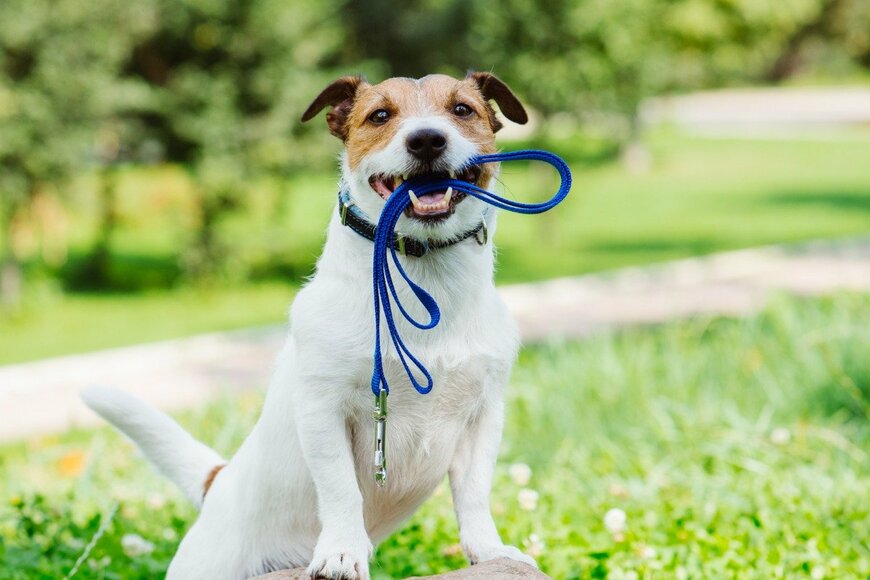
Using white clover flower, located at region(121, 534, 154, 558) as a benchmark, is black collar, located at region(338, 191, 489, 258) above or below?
above

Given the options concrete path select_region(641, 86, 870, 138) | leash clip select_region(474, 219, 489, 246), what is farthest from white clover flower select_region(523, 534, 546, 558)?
concrete path select_region(641, 86, 870, 138)

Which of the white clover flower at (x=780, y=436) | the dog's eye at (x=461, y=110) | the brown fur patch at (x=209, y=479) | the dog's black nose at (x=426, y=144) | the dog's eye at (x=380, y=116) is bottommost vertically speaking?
the white clover flower at (x=780, y=436)

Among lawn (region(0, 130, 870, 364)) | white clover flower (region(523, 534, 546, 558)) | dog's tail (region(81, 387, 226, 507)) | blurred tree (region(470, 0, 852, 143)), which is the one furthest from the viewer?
blurred tree (region(470, 0, 852, 143))

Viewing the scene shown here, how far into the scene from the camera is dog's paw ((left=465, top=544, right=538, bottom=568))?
2.96 metres

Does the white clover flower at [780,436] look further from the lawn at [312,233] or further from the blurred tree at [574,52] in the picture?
the blurred tree at [574,52]

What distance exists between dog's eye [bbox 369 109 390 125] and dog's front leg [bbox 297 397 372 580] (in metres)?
0.77

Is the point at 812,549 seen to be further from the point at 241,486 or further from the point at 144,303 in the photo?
the point at 144,303

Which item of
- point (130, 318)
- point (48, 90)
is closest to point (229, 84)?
point (48, 90)

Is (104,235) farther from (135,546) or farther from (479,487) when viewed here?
(479,487)

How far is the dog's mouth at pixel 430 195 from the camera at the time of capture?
2752 mm

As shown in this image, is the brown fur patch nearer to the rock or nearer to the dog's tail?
the dog's tail

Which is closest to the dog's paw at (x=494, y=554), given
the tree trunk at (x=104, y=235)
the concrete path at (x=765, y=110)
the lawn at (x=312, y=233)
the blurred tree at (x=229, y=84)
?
the lawn at (x=312, y=233)

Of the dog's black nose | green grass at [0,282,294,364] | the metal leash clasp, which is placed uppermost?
the dog's black nose

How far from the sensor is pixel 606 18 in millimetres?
A: 13586
